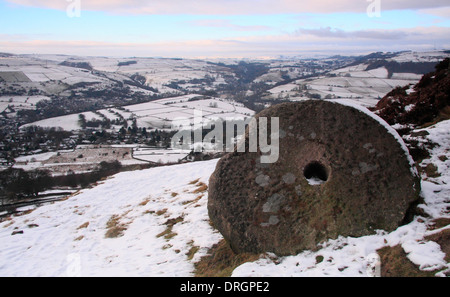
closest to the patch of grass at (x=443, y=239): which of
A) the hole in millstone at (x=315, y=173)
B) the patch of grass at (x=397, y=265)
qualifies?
the patch of grass at (x=397, y=265)

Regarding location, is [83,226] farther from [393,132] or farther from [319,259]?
[393,132]

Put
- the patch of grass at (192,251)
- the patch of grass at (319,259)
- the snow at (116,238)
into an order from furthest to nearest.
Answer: the snow at (116,238), the patch of grass at (192,251), the patch of grass at (319,259)

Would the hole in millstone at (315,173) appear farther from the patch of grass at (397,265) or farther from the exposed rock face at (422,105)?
the exposed rock face at (422,105)

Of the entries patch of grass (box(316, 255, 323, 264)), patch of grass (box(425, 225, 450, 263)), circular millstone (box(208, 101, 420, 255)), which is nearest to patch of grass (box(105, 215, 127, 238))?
circular millstone (box(208, 101, 420, 255))
